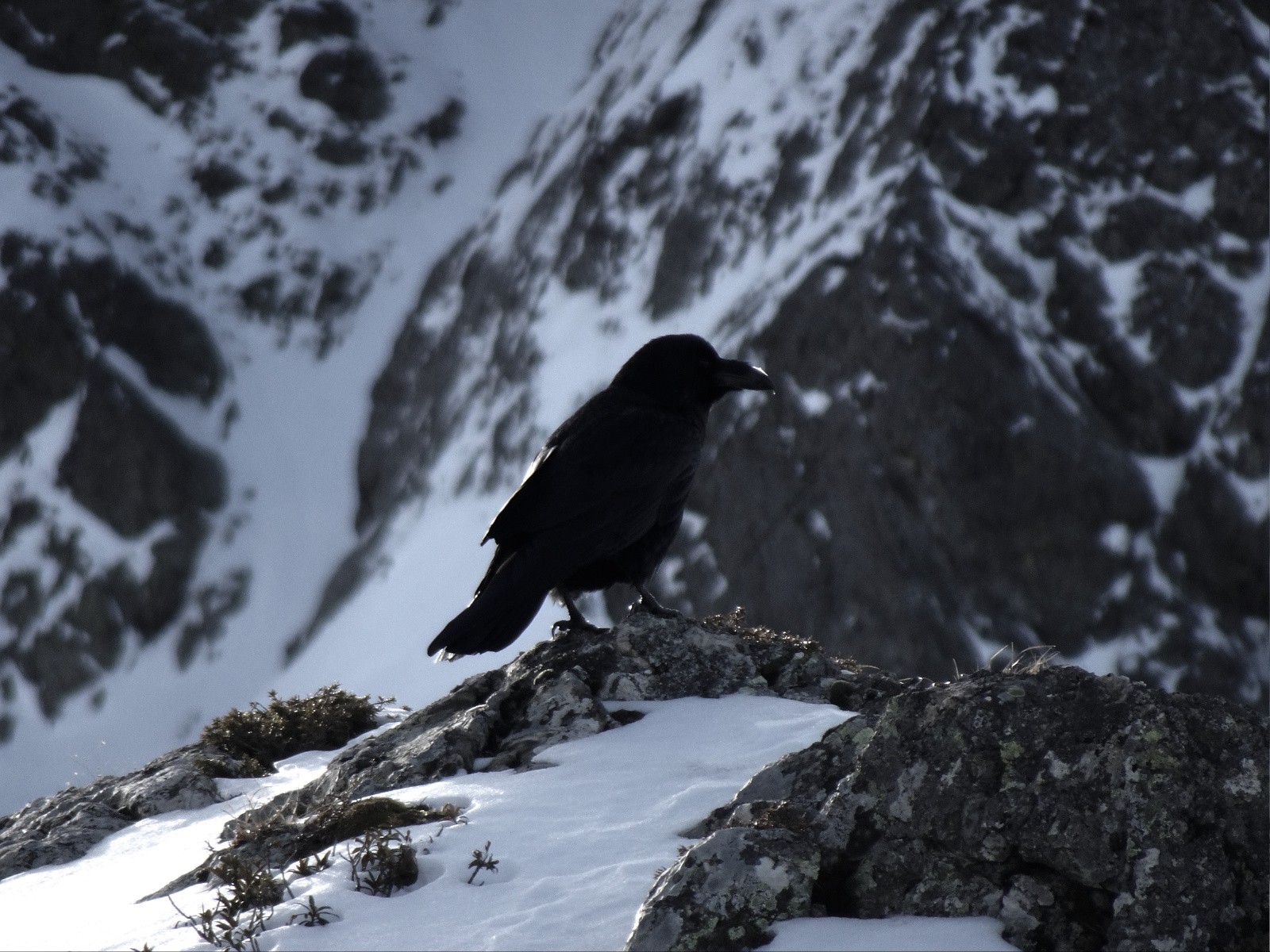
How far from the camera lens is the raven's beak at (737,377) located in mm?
8445

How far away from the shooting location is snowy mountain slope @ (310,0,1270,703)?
91.1 feet

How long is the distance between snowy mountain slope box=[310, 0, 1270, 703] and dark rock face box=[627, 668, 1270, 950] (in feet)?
75.9

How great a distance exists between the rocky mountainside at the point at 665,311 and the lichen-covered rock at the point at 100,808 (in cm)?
2033

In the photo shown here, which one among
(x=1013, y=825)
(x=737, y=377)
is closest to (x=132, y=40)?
(x=737, y=377)

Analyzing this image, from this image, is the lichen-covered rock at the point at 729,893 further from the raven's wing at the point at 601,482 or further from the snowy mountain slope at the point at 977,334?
the snowy mountain slope at the point at 977,334

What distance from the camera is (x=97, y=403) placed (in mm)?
46406

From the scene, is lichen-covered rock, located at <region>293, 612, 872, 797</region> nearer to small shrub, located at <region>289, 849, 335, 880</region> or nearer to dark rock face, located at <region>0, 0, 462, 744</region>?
small shrub, located at <region>289, 849, 335, 880</region>

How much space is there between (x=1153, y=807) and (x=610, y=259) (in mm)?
33799

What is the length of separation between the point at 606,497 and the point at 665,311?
26.7 meters

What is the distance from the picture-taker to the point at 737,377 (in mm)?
8461

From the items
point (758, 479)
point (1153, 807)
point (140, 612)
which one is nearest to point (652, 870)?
point (1153, 807)

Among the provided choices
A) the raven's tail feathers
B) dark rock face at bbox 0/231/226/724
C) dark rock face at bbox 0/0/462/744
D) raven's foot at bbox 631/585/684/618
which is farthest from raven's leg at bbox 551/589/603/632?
dark rock face at bbox 0/231/226/724

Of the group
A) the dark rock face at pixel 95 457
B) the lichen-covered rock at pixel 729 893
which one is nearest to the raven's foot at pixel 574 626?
the lichen-covered rock at pixel 729 893

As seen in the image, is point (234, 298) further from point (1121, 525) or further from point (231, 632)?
point (1121, 525)
